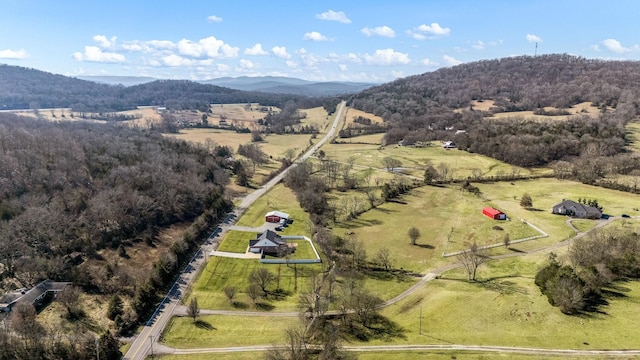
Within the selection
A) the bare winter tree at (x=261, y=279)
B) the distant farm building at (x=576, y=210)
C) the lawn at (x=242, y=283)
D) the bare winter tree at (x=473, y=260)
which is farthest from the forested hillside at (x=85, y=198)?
the distant farm building at (x=576, y=210)

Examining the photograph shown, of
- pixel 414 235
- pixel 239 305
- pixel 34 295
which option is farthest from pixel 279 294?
pixel 34 295

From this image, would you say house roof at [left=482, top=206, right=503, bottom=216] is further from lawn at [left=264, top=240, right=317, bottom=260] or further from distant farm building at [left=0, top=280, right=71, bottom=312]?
distant farm building at [left=0, top=280, right=71, bottom=312]

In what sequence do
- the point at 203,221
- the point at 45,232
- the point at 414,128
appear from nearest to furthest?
the point at 45,232 → the point at 203,221 → the point at 414,128

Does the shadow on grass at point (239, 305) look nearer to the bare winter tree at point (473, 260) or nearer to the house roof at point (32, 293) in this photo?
the house roof at point (32, 293)

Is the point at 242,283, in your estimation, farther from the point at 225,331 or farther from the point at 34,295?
the point at 34,295

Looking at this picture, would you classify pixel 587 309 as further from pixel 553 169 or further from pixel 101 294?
pixel 553 169

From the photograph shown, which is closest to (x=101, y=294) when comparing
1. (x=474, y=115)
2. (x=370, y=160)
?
(x=370, y=160)
